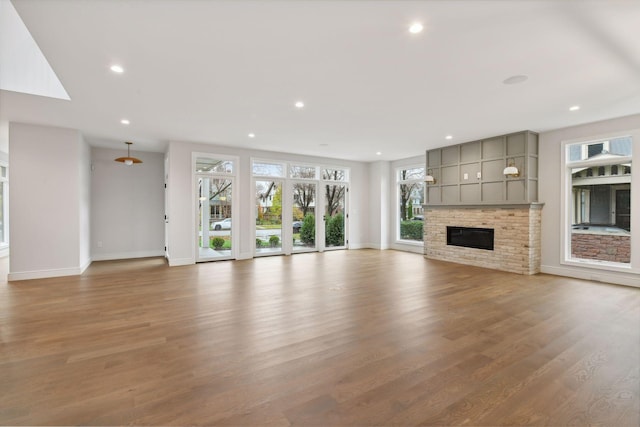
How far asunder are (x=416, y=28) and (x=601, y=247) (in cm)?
568

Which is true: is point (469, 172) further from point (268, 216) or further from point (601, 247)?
point (268, 216)

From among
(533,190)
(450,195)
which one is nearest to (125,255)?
(450,195)

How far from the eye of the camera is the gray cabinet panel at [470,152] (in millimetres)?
6828

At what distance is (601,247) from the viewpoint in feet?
18.2

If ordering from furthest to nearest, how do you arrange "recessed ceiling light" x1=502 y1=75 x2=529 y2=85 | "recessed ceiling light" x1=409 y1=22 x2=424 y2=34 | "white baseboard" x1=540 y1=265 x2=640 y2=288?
"white baseboard" x1=540 y1=265 x2=640 y2=288, "recessed ceiling light" x1=502 y1=75 x2=529 y2=85, "recessed ceiling light" x1=409 y1=22 x2=424 y2=34

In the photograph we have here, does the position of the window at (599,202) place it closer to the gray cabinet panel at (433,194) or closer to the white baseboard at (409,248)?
the gray cabinet panel at (433,194)

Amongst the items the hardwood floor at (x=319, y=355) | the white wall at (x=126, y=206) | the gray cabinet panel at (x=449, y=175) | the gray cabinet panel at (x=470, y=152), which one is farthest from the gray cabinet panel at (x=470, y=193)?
the white wall at (x=126, y=206)

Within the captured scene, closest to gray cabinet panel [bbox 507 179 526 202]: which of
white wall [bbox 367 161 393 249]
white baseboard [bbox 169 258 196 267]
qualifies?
white wall [bbox 367 161 393 249]

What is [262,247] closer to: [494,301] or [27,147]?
[27,147]

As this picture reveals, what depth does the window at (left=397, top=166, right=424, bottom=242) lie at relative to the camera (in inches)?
350

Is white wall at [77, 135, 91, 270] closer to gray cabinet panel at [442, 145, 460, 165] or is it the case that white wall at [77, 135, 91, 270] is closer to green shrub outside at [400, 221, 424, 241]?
gray cabinet panel at [442, 145, 460, 165]

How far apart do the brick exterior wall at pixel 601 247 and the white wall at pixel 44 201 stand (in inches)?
376

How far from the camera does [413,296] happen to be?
4.29 metres

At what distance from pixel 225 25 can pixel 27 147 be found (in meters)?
5.30
